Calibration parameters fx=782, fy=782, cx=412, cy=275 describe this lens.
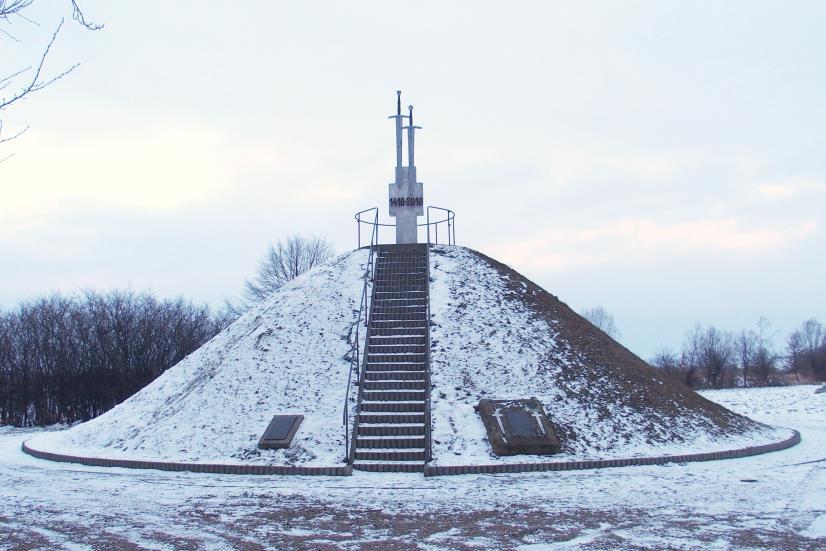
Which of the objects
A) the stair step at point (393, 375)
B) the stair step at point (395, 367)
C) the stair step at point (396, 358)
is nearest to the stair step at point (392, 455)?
the stair step at point (393, 375)

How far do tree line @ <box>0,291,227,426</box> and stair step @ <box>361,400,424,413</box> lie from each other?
820 inches

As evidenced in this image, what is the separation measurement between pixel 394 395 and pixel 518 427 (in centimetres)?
255

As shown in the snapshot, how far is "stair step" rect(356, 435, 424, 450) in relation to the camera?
13.2 m

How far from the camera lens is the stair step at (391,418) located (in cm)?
1395

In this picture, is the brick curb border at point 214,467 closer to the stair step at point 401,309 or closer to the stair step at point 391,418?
the stair step at point 391,418

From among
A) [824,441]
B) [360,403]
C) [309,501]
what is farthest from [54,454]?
[824,441]

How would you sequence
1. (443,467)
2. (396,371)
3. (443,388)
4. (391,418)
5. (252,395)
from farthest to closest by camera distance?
(396,371)
(252,395)
(443,388)
(391,418)
(443,467)

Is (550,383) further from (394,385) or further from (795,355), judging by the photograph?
(795,355)

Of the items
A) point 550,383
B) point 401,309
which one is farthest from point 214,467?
point 550,383

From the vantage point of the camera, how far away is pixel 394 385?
1505 centimetres

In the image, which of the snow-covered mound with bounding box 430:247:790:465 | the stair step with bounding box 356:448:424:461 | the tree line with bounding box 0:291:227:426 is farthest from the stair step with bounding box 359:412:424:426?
the tree line with bounding box 0:291:227:426

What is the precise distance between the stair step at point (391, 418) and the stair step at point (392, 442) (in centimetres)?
58

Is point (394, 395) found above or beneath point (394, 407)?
above

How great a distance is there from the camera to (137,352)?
36.0 meters
